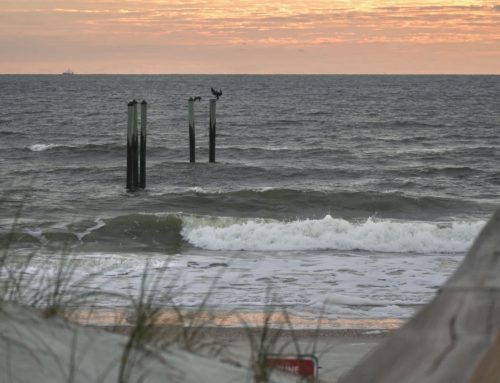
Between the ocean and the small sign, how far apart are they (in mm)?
472

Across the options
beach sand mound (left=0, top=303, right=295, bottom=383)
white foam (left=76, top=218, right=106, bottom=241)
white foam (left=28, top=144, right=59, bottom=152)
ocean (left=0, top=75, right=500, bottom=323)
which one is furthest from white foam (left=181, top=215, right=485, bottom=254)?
white foam (left=28, top=144, right=59, bottom=152)

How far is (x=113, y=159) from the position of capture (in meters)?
34.0

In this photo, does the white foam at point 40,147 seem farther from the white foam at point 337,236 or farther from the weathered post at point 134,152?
the white foam at point 337,236

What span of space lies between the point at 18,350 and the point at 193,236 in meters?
14.8

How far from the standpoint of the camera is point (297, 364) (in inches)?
161

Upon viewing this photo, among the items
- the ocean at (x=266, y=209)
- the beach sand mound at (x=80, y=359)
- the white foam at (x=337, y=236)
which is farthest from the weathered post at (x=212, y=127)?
the beach sand mound at (x=80, y=359)

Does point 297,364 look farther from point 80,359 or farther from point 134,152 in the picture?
point 134,152

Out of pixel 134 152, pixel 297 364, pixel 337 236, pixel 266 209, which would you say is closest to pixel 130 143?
pixel 134 152

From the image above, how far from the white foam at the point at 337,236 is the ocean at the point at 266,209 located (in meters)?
0.05

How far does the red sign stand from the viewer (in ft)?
12.7

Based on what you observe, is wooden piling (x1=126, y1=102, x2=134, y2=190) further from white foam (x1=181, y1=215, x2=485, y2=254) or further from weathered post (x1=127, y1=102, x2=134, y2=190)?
white foam (x1=181, y1=215, x2=485, y2=254)

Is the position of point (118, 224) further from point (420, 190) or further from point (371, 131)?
point (371, 131)

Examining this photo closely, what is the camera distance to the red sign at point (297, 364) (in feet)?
12.7

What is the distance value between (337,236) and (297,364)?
13225 mm
